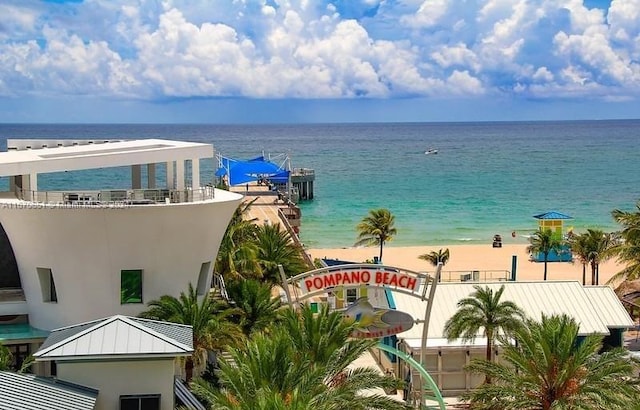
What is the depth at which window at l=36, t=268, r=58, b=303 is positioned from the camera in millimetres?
30484

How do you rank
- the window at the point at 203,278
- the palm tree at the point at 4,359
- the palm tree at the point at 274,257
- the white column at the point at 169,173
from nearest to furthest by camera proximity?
the palm tree at the point at 4,359 → the window at the point at 203,278 → the white column at the point at 169,173 → the palm tree at the point at 274,257

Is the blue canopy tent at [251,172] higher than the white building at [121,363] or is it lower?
higher

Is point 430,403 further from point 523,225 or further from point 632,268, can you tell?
point 523,225

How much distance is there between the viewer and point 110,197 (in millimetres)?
30969

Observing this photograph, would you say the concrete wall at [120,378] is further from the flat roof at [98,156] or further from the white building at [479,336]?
the white building at [479,336]

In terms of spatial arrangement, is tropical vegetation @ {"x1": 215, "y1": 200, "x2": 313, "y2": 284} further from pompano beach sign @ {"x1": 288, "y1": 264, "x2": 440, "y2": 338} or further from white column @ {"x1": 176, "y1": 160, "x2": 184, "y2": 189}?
pompano beach sign @ {"x1": 288, "y1": 264, "x2": 440, "y2": 338}

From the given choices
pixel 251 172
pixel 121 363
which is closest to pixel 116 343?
pixel 121 363

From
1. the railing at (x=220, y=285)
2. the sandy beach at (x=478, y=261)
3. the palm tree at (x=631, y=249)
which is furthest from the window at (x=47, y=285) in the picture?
the sandy beach at (x=478, y=261)

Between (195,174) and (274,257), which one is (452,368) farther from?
(195,174)

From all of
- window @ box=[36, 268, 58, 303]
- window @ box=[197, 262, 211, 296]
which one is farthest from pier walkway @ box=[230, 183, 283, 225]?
window @ box=[36, 268, 58, 303]

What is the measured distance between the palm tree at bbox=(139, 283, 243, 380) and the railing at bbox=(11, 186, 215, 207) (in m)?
3.33

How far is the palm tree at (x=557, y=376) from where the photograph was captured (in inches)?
879

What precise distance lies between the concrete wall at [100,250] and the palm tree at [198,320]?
1.12m

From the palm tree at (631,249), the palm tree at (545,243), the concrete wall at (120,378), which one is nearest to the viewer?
the concrete wall at (120,378)
